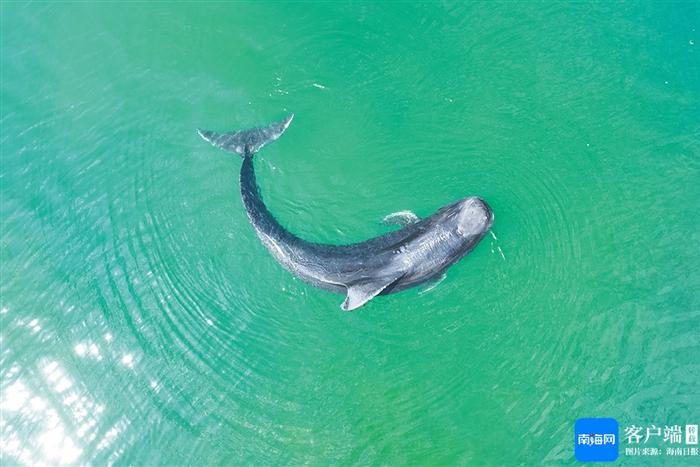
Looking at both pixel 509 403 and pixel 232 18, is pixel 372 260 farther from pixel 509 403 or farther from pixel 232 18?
pixel 232 18

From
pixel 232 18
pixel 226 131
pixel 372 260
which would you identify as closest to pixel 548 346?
pixel 372 260

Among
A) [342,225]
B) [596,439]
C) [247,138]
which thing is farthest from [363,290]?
[596,439]

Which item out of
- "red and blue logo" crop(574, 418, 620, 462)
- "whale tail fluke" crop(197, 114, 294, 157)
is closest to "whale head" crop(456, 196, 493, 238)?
"red and blue logo" crop(574, 418, 620, 462)

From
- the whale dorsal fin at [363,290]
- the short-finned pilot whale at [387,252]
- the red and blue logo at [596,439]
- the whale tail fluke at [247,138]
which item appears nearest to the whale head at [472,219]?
the short-finned pilot whale at [387,252]

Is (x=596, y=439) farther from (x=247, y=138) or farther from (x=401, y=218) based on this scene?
(x=247, y=138)

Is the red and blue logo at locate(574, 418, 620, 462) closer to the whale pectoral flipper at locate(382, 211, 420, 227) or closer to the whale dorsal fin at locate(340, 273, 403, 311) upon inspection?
the whale dorsal fin at locate(340, 273, 403, 311)

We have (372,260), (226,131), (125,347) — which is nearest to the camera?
(372,260)

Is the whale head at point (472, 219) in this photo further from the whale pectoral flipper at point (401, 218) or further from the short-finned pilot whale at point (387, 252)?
the whale pectoral flipper at point (401, 218)
